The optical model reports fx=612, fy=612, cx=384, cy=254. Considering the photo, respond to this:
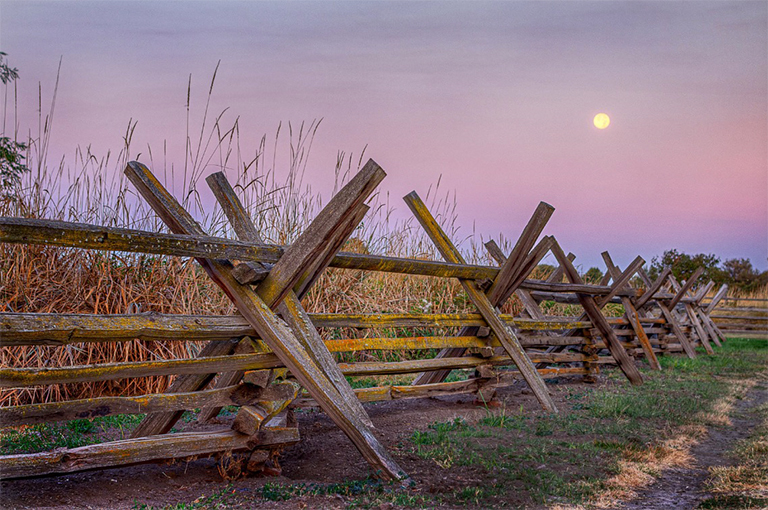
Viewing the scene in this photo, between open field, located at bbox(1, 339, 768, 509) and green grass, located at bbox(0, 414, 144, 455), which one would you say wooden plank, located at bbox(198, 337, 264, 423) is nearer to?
open field, located at bbox(1, 339, 768, 509)

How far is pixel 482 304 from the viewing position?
5.69 metres

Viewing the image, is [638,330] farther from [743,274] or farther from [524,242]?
[743,274]

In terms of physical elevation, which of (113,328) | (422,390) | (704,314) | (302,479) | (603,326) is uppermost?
(113,328)

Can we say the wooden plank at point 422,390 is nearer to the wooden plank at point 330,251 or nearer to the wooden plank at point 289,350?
the wooden plank at point 289,350

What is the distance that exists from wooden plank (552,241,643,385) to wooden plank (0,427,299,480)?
15.7ft

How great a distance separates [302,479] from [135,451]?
1014mm

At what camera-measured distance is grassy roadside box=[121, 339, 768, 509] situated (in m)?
3.42

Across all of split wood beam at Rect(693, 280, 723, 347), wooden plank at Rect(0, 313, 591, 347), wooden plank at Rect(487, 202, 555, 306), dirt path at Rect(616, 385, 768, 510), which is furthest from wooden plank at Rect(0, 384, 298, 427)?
split wood beam at Rect(693, 280, 723, 347)

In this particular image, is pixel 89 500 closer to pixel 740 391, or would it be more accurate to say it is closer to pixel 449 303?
pixel 449 303

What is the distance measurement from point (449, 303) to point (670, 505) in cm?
576

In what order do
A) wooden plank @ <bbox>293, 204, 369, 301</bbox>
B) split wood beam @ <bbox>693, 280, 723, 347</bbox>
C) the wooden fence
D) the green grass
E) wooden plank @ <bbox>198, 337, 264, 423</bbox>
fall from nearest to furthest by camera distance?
the wooden fence < wooden plank @ <bbox>293, 204, 369, 301</bbox> < wooden plank @ <bbox>198, 337, 264, 423</bbox> < the green grass < split wood beam @ <bbox>693, 280, 723, 347</bbox>

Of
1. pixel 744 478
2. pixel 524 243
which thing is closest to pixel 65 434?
pixel 524 243

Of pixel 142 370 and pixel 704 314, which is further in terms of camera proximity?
pixel 704 314

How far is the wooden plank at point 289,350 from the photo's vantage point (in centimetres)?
365
